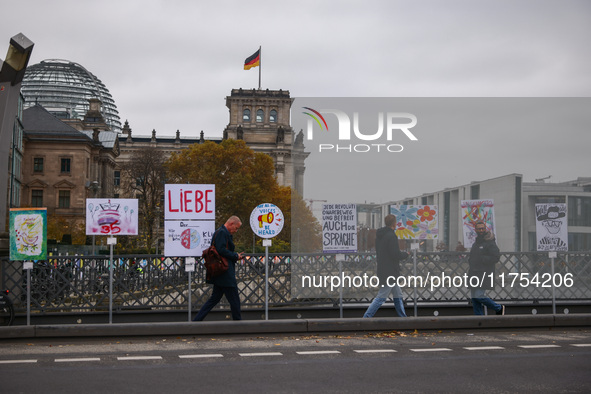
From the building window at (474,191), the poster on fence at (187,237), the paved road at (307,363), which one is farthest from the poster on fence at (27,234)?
the building window at (474,191)

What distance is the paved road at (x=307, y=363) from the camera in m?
9.27

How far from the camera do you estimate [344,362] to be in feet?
36.3

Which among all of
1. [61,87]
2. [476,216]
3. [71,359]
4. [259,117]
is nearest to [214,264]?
[71,359]

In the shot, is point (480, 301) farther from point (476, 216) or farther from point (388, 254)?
point (476, 216)

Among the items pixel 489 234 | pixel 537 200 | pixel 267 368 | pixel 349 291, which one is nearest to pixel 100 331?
pixel 267 368

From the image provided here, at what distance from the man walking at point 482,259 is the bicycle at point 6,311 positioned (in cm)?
867

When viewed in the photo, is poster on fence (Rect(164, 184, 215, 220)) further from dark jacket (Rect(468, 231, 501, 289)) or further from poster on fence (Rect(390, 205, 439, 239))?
dark jacket (Rect(468, 231, 501, 289))

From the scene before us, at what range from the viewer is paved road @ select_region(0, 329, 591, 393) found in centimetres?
927

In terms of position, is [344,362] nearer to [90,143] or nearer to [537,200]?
[537,200]

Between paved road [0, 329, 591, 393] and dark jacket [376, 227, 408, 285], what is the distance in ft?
4.93

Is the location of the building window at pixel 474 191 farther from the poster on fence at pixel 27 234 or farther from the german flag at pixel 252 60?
the german flag at pixel 252 60

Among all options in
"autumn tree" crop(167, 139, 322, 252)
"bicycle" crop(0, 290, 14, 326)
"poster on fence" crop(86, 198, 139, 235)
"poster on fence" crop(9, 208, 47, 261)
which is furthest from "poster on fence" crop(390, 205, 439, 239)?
"autumn tree" crop(167, 139, 322, 252)

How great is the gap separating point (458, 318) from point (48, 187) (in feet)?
306

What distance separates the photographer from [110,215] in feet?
54.7
